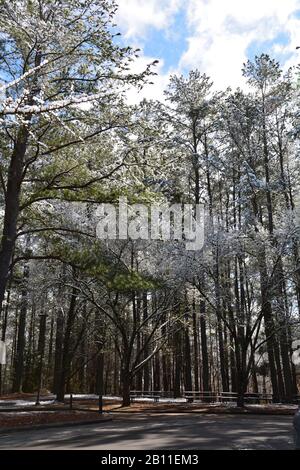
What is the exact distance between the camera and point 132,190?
45.5ft

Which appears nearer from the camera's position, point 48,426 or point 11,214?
point 48,426

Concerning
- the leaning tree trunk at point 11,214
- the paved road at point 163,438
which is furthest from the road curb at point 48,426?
the leaning tree trunk at point 11,214

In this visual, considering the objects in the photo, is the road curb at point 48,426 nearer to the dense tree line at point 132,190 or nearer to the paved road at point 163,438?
the paved road at point 163,438

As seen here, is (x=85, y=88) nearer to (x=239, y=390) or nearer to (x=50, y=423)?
(x=50, y=423)

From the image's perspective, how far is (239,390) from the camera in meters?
20.2

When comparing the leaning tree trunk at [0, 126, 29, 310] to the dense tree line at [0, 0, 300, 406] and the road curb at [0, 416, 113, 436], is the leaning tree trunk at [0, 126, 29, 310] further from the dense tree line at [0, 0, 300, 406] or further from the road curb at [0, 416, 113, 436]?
the road curb at [0, 416, 113, 436]

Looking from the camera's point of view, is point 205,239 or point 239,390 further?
point 205,239

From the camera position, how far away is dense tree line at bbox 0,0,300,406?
1264 centimetres

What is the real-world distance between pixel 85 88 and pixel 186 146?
Result: 15.6 m

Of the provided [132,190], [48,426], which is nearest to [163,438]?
[48,426]

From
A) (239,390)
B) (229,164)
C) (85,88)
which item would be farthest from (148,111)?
(239,390)

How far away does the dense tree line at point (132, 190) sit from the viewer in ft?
41.5

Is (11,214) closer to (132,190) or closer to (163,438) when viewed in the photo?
(132,190)
